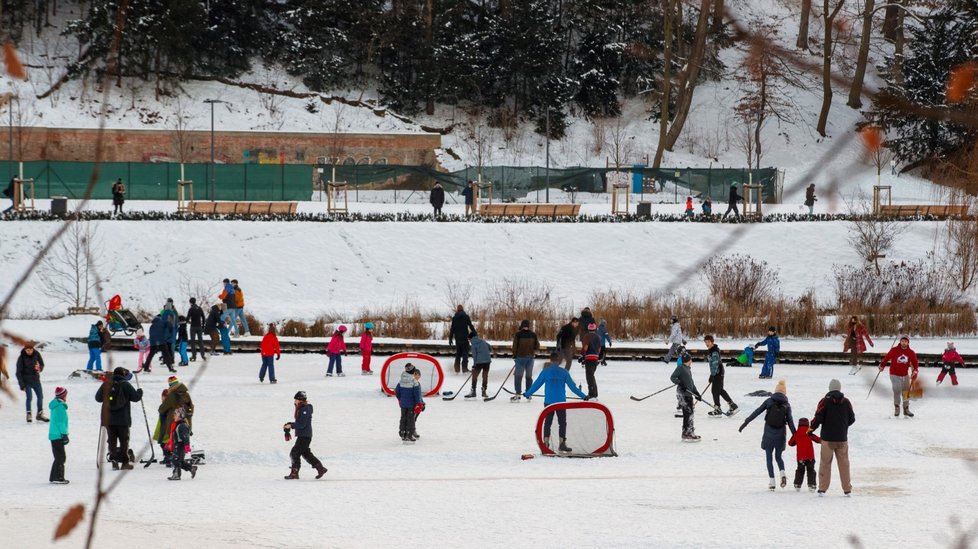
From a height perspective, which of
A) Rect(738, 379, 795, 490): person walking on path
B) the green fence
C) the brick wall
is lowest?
Rect(738, 379, 795, 490): person walking on path

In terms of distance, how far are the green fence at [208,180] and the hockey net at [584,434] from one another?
1432 inches

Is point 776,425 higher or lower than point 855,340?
lower

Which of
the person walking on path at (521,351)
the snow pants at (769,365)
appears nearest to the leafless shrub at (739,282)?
the snow pants at (769,365)

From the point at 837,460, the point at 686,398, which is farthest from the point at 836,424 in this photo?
the point at 686,398

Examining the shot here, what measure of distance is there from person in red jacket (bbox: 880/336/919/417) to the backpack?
425 centimetres

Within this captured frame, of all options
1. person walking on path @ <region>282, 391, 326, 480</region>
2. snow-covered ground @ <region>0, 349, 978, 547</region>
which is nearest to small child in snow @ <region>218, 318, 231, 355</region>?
snow-covered ground @ <region>0, 349, 978, 547</region>

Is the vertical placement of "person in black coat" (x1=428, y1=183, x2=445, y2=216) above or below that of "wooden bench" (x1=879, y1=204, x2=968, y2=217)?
above

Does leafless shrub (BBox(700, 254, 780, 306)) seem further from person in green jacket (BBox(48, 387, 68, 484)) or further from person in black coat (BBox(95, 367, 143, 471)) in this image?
person in green jacket (BBox(48, 387, 68, 484))

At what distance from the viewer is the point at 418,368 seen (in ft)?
71.5

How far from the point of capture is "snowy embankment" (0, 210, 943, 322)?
37438 mm

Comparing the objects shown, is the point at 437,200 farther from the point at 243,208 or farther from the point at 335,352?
the point at 335,352

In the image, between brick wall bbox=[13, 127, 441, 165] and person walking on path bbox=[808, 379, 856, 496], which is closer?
person walking on path bbox=[808, 379, 856, 496]

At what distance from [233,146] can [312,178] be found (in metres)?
7.20

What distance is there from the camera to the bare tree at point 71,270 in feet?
116
